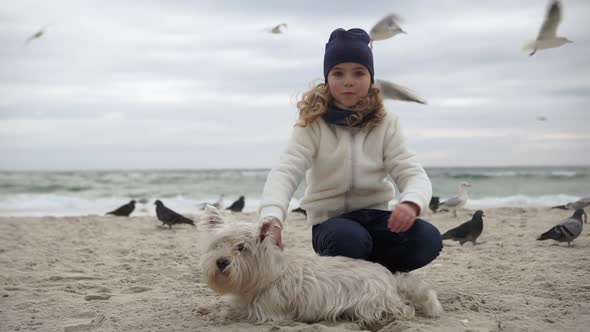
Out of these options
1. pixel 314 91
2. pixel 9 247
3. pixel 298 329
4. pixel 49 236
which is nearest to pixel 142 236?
pixel 49 236

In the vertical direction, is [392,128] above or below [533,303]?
above

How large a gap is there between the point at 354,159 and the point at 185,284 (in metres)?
1.93

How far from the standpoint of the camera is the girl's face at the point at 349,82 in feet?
11.5


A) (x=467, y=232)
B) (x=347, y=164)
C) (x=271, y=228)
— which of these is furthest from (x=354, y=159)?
(x=467, y=232)

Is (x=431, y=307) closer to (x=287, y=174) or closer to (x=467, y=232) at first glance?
(x=287, y=174)

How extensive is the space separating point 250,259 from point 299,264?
317 mm

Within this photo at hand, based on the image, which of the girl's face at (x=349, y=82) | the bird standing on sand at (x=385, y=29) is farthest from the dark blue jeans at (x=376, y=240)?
the bird standing on sand at (x=385, y=29)

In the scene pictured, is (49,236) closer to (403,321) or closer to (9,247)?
(9,247)

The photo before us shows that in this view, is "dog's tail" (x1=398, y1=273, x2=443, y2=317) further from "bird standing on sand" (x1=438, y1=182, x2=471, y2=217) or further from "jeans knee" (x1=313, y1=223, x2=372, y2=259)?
"bird standing on sand" (x1=438, y1=182, x2=471, y2=217)

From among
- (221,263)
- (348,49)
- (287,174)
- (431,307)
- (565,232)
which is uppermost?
(348,49)

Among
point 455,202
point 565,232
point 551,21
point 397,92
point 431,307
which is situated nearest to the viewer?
point 431,307

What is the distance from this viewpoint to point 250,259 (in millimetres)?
2824

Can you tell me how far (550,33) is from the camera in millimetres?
7156

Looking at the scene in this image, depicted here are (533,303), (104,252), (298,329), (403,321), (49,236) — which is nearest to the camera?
(298,329)
